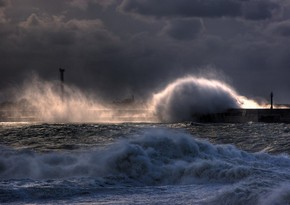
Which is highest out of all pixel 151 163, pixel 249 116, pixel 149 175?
pixel 249 116

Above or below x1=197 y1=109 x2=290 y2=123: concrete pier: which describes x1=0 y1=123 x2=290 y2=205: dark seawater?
below

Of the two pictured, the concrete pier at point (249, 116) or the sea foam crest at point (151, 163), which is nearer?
the sea foam crest at point (151, 163)

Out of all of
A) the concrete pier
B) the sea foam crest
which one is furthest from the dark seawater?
the concrete pier

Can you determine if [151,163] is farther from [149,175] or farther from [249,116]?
[249,116]

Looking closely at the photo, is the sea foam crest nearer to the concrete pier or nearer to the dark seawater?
the dark seawater

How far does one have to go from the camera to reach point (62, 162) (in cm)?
1307

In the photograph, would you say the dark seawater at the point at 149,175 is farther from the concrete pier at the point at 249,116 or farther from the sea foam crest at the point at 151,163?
the concrete pier at the point at 249,116

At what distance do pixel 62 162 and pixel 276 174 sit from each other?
5632mm

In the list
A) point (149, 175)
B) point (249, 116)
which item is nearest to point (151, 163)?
point (149, 175)

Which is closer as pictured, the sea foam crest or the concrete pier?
the sea foam crest

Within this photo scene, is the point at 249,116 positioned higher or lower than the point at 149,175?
higher

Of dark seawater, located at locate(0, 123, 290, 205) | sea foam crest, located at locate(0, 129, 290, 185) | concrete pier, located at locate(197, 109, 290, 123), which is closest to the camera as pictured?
dark seawater, located at locate(0, 123, 290, 205)

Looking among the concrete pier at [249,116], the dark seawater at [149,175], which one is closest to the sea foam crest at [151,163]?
the dark seawater at [149,175]

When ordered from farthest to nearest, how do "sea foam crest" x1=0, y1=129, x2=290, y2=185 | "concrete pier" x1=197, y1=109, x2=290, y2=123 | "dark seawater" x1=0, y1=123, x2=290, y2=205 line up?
"concrete pier" x1=197, y1=109, x2=290, y2=123 → "sea foam crest" x1=0, y1=129, x2=290, y2=185 → "dark seawater" x1=0, y1=123, x2=290, y2=205
